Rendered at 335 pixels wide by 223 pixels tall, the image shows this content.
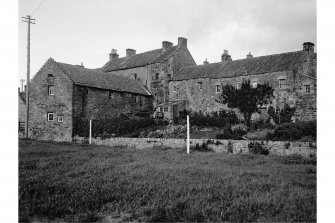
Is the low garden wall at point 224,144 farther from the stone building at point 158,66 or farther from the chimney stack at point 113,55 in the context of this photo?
the chimney stack at point 113,55

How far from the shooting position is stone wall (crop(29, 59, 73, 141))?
81.1ft

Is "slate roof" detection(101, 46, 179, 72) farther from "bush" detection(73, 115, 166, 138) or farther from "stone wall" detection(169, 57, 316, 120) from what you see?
"bush" detection(73, 115, 166, 138)

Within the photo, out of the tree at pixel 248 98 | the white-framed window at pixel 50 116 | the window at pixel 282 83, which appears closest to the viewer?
the tree at pixel 248 98

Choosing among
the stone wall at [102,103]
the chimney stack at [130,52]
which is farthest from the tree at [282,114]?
the chimney stack at [130,52]

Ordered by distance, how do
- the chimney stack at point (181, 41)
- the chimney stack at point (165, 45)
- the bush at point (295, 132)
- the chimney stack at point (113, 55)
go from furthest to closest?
1. the chimney stack at point (113, 55)
2. the chimney stack at point (165, 45)
3. the chimney stack at point (181, 41)
4. the bush at point (295, 132)

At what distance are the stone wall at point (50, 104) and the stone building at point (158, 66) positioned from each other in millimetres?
11927

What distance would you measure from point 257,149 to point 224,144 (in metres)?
1.70

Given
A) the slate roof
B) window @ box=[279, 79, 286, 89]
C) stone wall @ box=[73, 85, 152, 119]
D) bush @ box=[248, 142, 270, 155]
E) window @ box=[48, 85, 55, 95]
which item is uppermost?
the slate roof

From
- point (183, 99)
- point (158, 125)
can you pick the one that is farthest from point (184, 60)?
point (158, 125)

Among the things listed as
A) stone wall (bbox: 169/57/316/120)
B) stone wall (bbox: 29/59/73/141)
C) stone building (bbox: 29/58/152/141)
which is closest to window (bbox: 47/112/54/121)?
stone building (bbox: 29/58/152/141)

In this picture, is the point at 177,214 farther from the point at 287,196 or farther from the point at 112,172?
the point at 112,172

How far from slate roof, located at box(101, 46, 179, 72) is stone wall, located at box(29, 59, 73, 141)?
42.5 ft

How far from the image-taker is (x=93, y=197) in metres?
6.17

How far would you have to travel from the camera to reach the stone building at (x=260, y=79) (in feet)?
85.3
